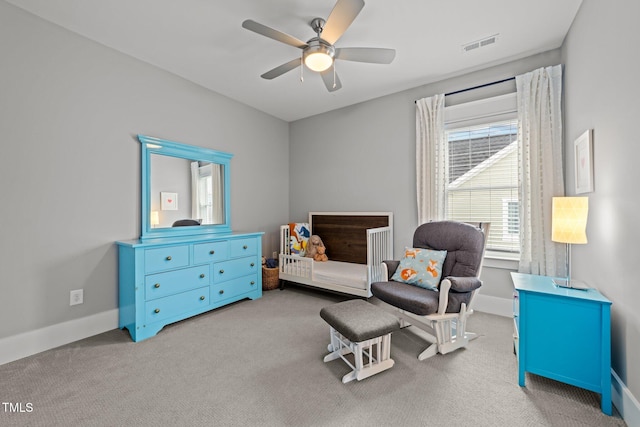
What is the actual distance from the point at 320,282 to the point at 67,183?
2.64 metres

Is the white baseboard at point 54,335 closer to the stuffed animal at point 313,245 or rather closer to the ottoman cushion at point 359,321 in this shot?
the ottoman cushion at point 359,321

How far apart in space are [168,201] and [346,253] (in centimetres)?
237

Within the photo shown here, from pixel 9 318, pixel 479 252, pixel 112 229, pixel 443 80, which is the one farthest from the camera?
pixel 443 80

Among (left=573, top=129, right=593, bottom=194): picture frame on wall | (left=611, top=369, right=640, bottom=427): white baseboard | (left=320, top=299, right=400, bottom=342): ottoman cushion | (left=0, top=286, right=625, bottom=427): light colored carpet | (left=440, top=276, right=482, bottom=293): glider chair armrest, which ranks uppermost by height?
(left=573, top=129, right=593, bottom=194): picture frame on wall

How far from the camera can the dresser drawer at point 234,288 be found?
2.98 m

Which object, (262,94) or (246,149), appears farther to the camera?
Answer: (246,149)

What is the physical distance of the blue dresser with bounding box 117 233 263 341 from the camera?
Answer: 7.80ft

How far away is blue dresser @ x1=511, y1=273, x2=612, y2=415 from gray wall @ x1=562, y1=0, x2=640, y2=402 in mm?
105

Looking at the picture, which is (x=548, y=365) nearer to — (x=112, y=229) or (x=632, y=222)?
(x=632, y=222)

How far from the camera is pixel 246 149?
396 cm

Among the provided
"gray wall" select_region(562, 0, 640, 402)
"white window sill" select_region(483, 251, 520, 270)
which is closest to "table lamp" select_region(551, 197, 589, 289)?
"gray wall" select_region(562, 0, 640, 402)

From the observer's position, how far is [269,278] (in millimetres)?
3775

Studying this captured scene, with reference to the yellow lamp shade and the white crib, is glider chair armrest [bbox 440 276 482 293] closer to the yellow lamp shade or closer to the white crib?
the yellow lamp shade

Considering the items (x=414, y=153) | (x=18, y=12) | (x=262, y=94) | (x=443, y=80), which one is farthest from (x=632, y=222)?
(x=18, y=12)
